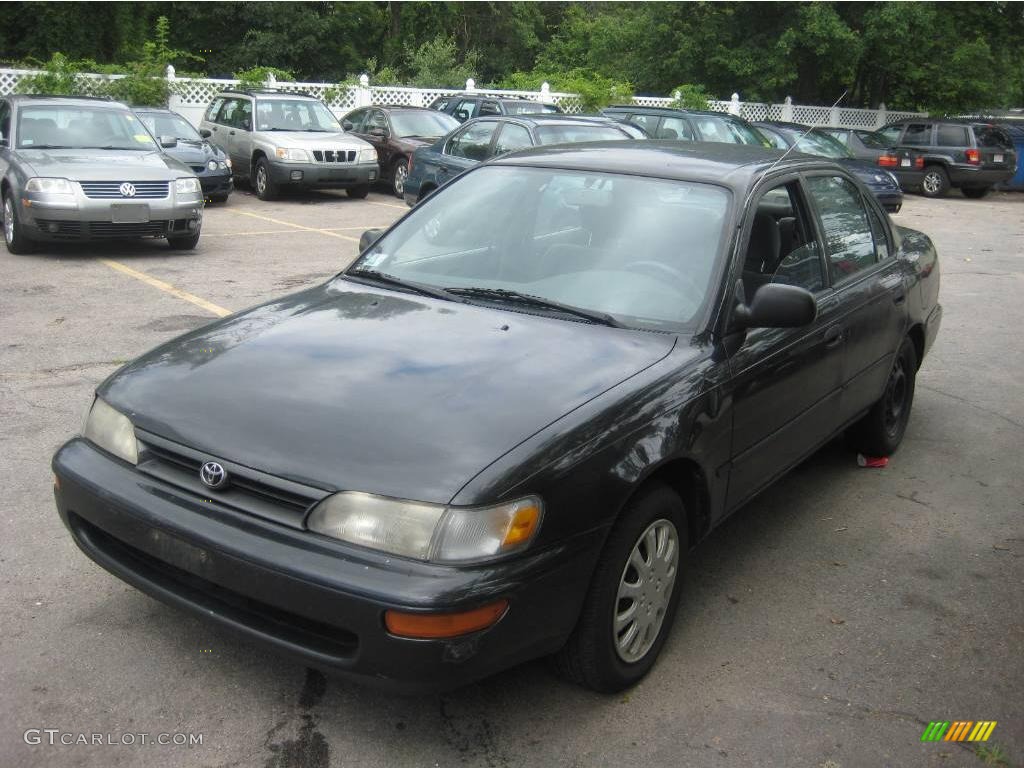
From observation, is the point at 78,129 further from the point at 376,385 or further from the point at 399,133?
the point at 376,385

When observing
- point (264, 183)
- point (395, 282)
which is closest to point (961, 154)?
point (264, 183)

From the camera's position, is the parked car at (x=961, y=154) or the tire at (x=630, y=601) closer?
the tire at (x=630, y=601)

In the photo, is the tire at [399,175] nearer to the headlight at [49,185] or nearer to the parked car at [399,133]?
the parked car at [399,133]

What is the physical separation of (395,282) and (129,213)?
7.27 metres

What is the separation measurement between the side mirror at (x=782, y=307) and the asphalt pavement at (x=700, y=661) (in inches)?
44.0

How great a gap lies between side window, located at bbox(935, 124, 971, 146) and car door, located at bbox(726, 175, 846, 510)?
20.7 meters

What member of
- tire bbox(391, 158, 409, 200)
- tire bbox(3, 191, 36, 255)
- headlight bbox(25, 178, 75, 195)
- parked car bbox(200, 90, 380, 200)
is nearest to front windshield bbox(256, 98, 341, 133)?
parked car bbox(200, 90, 380, 200)

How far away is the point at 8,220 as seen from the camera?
35.8ft

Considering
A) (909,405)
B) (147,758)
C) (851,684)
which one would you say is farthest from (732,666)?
(909,405)

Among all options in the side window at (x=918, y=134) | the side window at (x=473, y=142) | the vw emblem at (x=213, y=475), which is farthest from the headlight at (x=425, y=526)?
the side window at (x=918, y=134)

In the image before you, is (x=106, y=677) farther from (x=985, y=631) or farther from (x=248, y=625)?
(x=985, y=631)

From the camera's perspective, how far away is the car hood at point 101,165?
10406mm

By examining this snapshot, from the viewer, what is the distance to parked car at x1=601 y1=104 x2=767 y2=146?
17.7 meters

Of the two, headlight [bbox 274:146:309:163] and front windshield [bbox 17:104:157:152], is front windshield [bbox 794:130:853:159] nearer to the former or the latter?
headlight [bbox 274:146:309:163]
